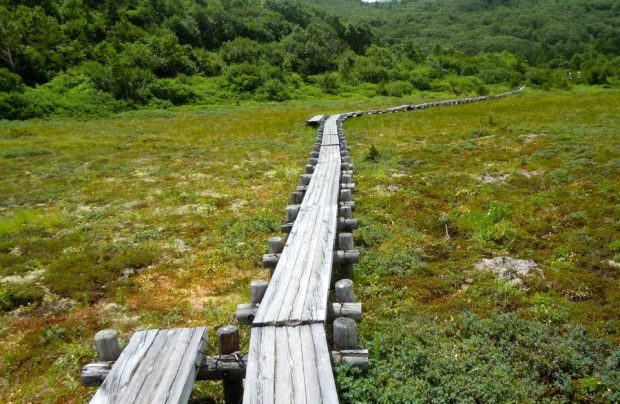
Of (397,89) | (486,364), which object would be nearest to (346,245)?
(486,364)

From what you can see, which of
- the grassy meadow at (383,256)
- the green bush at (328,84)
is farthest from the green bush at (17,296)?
the green bush at (328,84)

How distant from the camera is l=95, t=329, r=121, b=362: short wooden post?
4805 millimetres

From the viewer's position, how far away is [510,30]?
7436 inches

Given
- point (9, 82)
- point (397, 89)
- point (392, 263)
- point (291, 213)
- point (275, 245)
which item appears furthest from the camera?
point (397, 89)

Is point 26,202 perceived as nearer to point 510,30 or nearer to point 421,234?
point 421,234

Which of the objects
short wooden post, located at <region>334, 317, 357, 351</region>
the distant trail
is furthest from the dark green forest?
short wooden post, located at <region>334, 317, 357, 351</region>

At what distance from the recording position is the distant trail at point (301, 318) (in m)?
4.41

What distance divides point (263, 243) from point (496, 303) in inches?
233

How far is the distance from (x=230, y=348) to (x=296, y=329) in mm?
865

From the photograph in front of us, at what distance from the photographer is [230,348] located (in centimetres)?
510

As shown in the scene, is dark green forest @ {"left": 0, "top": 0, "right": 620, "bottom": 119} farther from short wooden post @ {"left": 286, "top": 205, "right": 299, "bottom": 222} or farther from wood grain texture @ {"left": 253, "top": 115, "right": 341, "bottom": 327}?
wood grain texture @ {"left": 253, "top": 115, "right": 341, "bottom": 327}

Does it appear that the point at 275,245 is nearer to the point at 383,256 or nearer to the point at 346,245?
the point at 346,245

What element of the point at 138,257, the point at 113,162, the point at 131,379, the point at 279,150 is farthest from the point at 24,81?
the point at 131,379

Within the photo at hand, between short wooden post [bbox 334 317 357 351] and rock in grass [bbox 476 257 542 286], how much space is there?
4853mm
